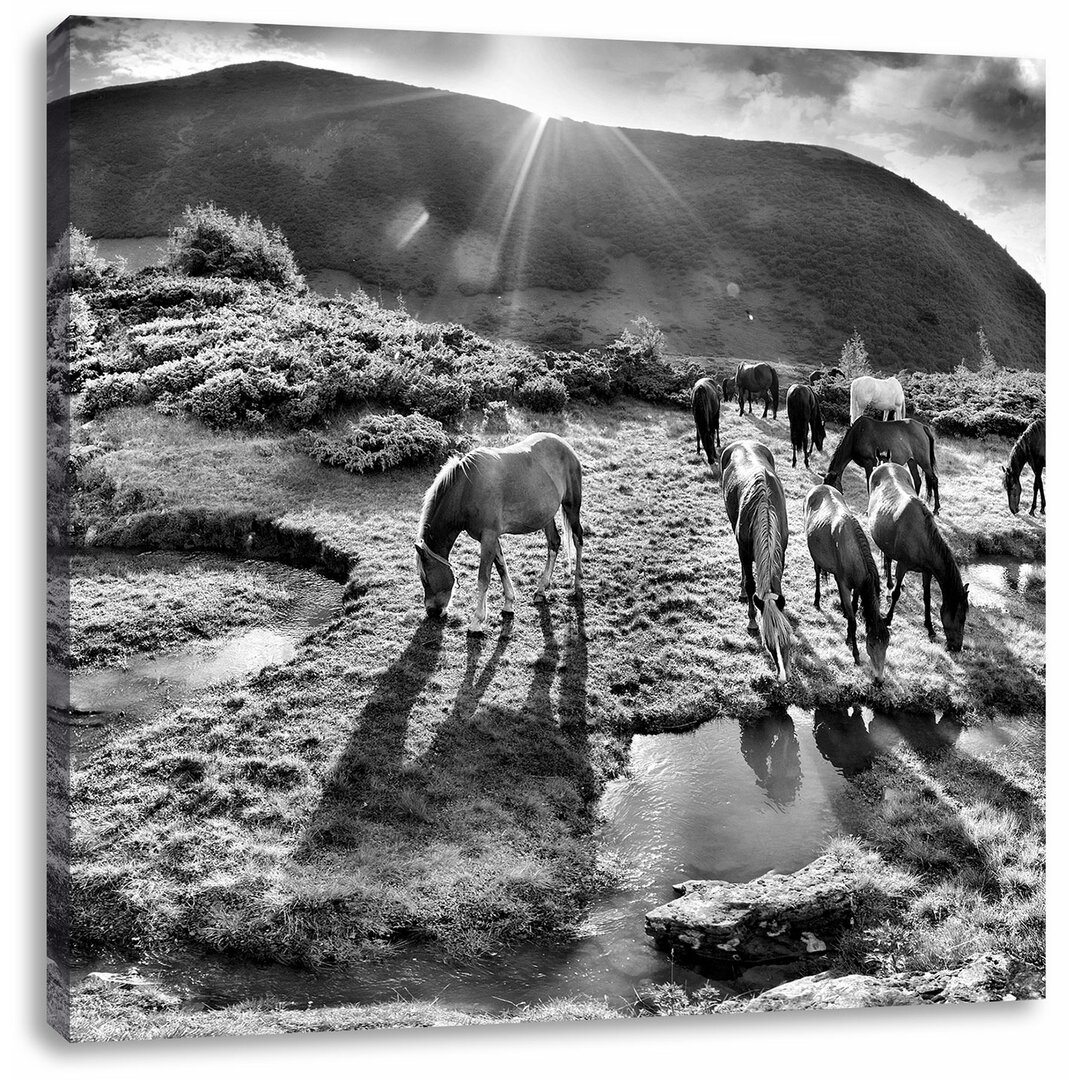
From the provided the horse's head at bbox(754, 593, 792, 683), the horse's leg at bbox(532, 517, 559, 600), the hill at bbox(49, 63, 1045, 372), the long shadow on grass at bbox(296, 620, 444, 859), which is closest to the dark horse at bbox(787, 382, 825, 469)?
the hill at bbox(49, 63, 1045, 372)

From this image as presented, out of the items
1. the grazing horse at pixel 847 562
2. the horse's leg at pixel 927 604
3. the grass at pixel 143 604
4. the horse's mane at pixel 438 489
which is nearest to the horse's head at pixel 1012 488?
the horse's leg at pixel 927 604

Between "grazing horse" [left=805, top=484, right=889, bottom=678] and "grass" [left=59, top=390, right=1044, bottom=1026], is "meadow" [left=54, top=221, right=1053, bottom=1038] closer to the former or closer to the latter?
"grass" [left=59, top=390, right=1044, bottom=1026]

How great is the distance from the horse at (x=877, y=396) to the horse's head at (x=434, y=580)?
8.86 ft

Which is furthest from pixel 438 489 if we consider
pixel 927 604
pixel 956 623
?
pixel 956 623

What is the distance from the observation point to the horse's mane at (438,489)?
5.74 meters

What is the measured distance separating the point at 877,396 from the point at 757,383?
0.81m

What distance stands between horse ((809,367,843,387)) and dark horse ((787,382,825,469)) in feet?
0.24

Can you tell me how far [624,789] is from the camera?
498cm

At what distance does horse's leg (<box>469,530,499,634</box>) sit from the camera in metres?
5.64

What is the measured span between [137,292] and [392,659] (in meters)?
2.26

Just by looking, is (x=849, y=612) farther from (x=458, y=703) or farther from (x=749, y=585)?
(x=458, y=703)

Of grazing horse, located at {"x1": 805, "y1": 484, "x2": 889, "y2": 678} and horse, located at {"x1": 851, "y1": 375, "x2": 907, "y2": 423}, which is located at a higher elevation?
horse, located at {"x1": 851, "y1": 375, "x2": 907, "y2": 423}

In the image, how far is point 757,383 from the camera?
597 centimetres

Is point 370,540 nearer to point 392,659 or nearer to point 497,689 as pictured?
point 392,659
